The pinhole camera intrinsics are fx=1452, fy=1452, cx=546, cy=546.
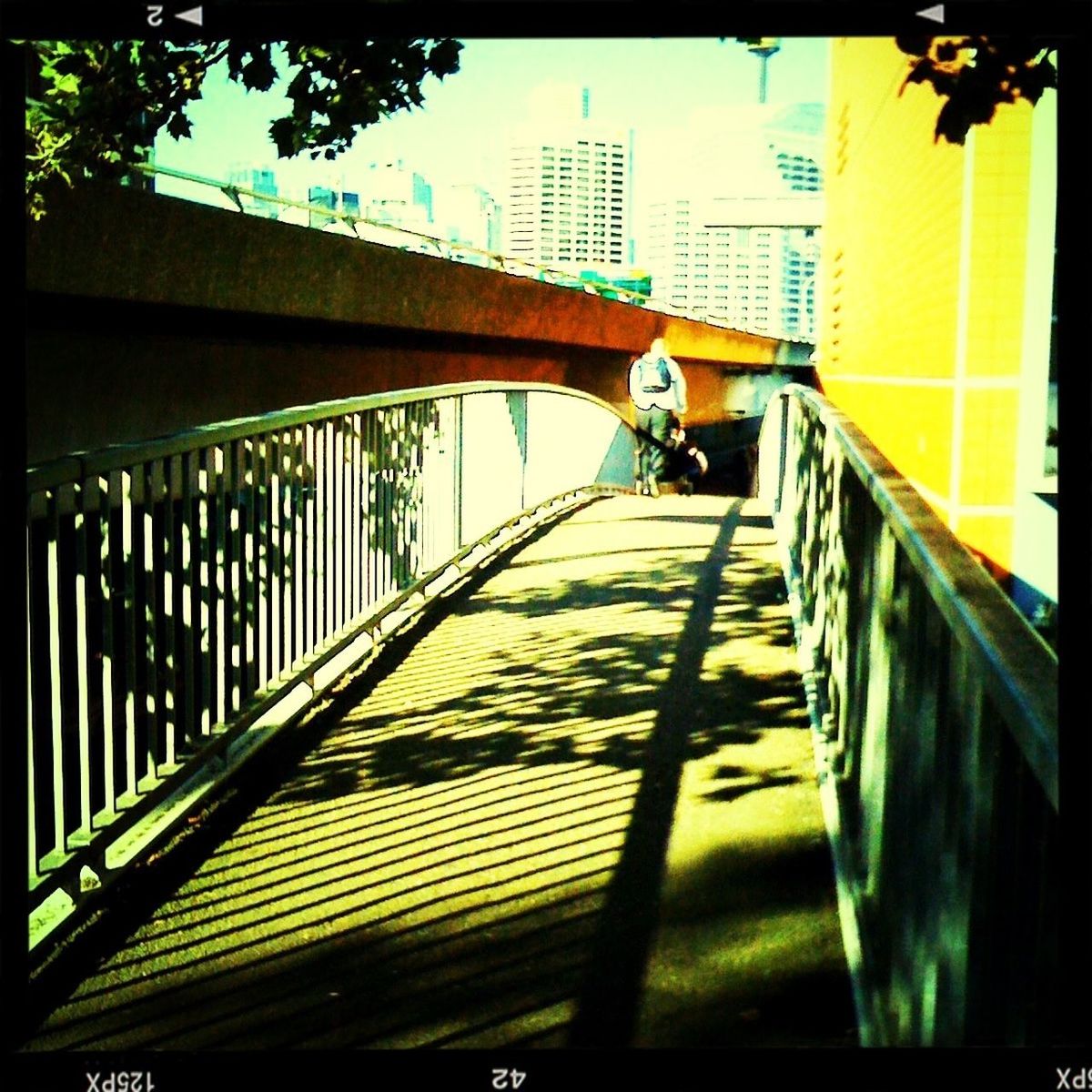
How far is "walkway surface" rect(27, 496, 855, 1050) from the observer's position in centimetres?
327

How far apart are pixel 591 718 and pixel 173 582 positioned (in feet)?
6.20

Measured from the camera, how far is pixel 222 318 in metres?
21.5

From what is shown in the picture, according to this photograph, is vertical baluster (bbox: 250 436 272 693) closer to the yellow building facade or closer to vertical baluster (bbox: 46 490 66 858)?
vertical baluster (bbox: 46 490 66 858)

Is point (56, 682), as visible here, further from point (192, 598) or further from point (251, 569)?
point (251, 569)

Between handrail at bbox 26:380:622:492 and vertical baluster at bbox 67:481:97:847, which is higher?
handrail at bbox 26:380:622:492

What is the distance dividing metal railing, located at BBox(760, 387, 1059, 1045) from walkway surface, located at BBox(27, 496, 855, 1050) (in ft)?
0.85

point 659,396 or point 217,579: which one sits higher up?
point 659,396

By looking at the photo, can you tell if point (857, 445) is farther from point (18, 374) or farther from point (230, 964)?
point (18, 374)

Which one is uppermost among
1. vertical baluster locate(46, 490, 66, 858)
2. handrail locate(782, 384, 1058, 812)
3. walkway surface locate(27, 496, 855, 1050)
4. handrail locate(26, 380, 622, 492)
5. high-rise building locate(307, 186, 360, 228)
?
high-rise building locate(307, 186, 360, 228)

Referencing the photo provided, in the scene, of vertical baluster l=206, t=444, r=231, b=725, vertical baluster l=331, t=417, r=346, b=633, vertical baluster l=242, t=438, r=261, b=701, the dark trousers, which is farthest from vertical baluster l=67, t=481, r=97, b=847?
the dark trousers

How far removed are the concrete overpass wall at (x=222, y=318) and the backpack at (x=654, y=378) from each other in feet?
20.8

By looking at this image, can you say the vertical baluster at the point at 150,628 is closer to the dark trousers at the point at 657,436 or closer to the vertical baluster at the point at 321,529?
the vertical baluster at the point at 321,529

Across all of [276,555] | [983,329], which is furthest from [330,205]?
[276,555]

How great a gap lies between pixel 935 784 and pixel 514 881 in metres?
1.85
